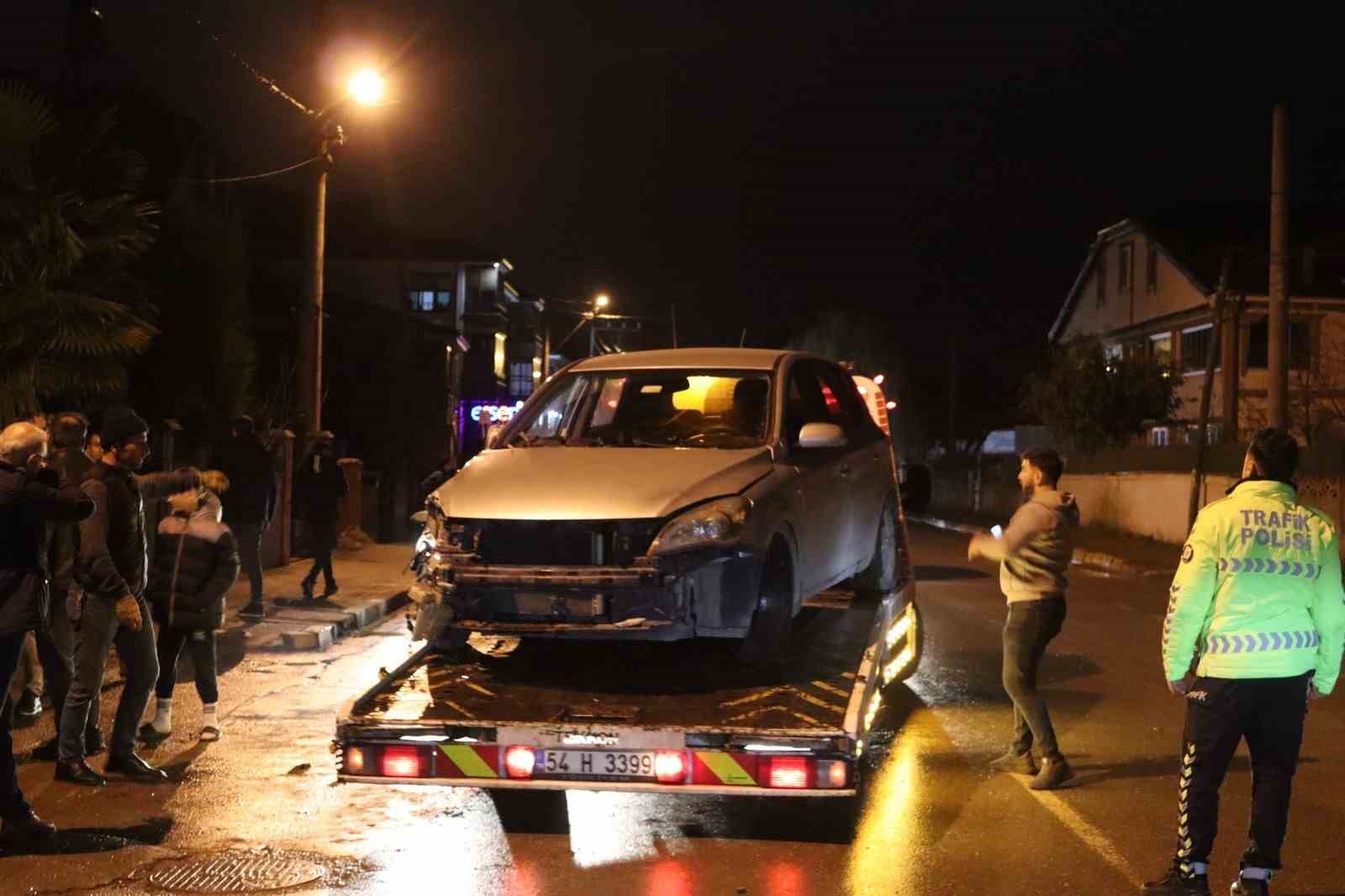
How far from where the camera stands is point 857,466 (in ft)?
29.0

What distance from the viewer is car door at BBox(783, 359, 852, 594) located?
748 centimetres

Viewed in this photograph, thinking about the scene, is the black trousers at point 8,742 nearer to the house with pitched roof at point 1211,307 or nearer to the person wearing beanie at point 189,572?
the person wearing beanie at point 189,572

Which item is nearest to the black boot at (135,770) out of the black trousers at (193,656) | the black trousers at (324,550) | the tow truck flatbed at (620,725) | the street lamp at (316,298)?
the black trousers at (193,656)

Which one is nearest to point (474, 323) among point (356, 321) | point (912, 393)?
point (356, 321)

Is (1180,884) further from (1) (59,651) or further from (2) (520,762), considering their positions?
(1) (59,651)

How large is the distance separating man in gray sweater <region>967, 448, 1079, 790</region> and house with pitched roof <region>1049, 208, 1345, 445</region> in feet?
91.7

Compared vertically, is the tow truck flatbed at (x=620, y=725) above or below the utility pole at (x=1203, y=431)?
below

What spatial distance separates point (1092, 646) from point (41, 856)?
388 inches

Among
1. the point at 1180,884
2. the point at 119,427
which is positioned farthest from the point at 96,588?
the point at 1180,884

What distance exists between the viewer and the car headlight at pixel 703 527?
6387 mm

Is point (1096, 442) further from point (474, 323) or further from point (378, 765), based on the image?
point (378, 765)

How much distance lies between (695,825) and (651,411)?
91.3 inches

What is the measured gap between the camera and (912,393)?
74750 mm

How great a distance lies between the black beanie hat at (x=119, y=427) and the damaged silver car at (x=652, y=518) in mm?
1766
